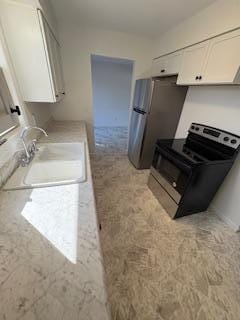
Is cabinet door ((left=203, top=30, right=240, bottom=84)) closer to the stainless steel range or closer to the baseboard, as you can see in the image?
the stainless steel range

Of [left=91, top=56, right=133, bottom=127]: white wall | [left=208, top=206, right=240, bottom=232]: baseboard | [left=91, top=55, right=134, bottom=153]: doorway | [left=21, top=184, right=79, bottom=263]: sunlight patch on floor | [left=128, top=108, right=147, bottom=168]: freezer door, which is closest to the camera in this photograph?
[left=21, top=184, right=79, bottom=263]: sunlight patch on floor

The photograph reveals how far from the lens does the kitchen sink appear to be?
95 centimetres

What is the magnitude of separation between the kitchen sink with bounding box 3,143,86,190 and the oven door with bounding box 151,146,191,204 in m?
1.02

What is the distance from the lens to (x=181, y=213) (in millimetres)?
1729

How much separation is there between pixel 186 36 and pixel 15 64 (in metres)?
2.12

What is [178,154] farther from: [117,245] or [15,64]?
[15,64]

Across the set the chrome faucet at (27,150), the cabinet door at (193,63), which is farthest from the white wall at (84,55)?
the chrome faucet at (27,150)

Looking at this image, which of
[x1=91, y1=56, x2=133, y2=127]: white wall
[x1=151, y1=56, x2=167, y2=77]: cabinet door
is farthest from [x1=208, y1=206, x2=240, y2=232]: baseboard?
[x1=91, y1=56, x2=133, y2=127]: white wall

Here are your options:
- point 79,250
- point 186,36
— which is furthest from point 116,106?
point 79,250

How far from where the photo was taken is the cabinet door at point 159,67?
7.59 ft

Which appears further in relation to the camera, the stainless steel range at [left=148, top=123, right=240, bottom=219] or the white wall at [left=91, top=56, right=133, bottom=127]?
the white wall at [left=91, top=56, right=133, bottom=127]

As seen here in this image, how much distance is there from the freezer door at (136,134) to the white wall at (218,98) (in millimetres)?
786

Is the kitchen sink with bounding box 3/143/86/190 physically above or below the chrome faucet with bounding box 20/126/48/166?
below

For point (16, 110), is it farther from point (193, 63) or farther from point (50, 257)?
point (193, 63)
